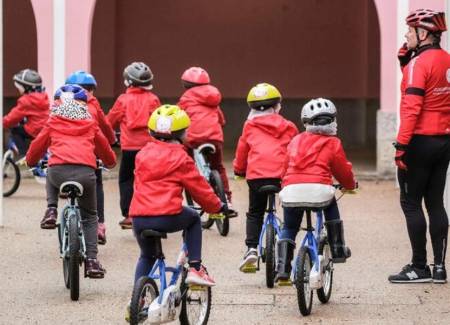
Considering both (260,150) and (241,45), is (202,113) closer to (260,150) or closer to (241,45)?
(260,150)

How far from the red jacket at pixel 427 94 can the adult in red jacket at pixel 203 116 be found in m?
3.41

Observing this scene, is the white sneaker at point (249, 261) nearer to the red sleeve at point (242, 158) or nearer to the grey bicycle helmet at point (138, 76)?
Result: the red sleeve at point (242, 158)

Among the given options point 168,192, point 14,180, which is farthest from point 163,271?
point 14,180

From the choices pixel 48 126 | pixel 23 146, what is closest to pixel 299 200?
pixel 48 126

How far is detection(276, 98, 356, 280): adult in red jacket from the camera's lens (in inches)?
363

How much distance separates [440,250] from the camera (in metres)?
10.3

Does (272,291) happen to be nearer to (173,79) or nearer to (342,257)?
(342,257)

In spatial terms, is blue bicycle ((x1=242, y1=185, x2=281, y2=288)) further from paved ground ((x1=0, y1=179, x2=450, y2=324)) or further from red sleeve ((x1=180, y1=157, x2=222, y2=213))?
red sleeve ((x1=180, y1=157, x2=222, y2=213))

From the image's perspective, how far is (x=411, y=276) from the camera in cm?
1027

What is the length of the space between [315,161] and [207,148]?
4054mm

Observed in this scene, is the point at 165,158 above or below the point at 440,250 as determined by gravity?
above

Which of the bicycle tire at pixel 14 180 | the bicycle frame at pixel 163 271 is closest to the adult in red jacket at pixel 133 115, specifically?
the bicycle tire at pixel 14 180

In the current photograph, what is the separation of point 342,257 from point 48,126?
2.33m

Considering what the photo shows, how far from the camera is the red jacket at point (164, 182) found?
8195mm
